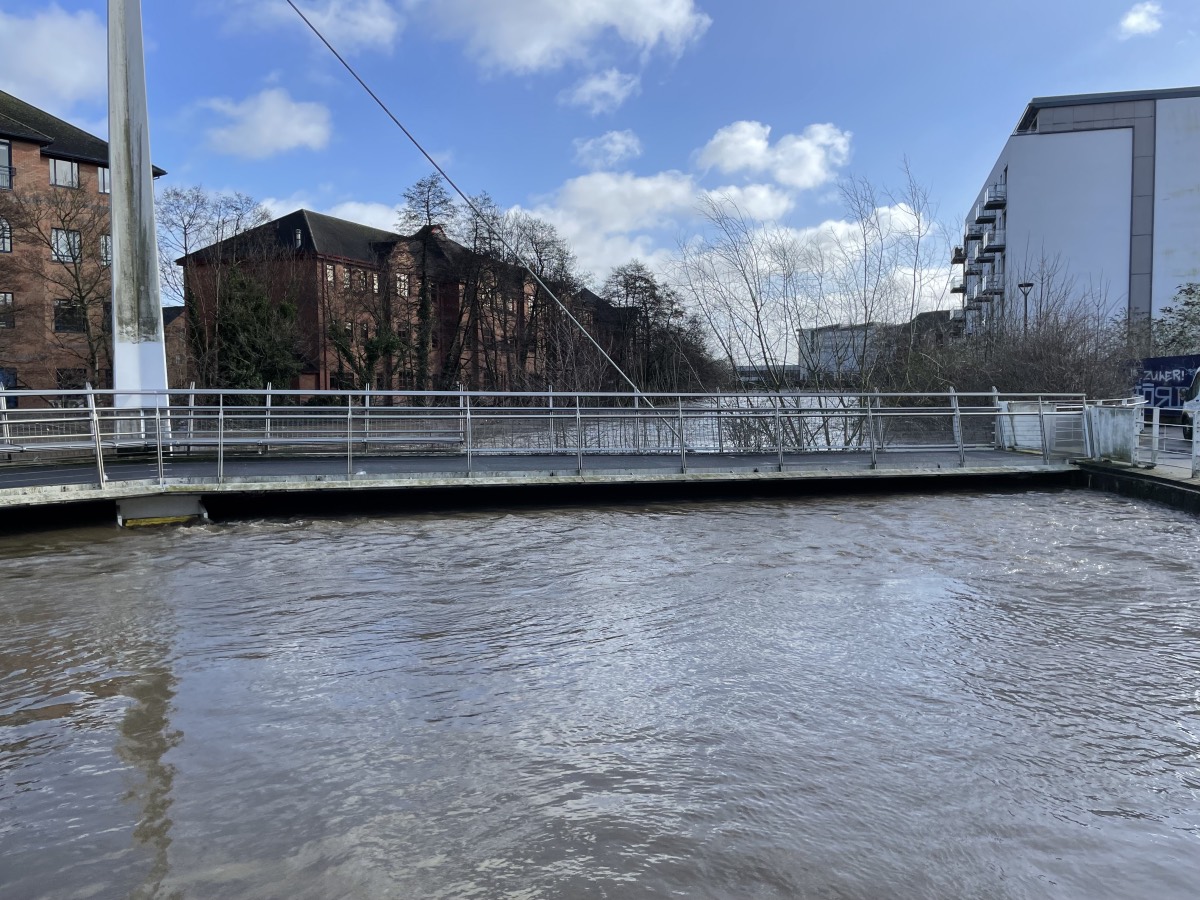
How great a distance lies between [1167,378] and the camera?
22.8 metres

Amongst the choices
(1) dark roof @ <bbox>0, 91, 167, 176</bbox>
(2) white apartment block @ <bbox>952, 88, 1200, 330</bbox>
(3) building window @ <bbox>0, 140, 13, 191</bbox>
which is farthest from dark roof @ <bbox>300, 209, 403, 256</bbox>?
(2) white apartment block @ <bbox>952, 88, 1200, 330</bbox>

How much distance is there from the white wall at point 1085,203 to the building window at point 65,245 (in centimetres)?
4908

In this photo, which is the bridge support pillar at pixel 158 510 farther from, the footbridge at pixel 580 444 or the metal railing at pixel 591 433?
the metal railing at pixel 591 433

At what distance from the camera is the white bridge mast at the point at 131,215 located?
15.3 m

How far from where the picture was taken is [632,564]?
891 cm

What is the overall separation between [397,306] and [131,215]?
41287 mm

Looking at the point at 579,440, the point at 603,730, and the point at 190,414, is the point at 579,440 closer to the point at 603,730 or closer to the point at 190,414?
the point at 190,414

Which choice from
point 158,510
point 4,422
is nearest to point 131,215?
point 4,422

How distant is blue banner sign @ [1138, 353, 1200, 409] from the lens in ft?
72.3

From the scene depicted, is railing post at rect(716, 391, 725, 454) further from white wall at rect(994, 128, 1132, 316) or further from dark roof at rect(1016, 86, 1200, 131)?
dark roof at rect(1016, 86, 1200, 131)

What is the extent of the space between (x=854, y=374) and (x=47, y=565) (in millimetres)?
15968

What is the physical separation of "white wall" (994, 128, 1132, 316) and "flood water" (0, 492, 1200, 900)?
54.0m

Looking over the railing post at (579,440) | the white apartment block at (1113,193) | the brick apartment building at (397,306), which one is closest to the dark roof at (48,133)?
the brick apartment building at (397,306)

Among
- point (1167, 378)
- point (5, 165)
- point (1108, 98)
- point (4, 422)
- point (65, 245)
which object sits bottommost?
point (4, 422)
